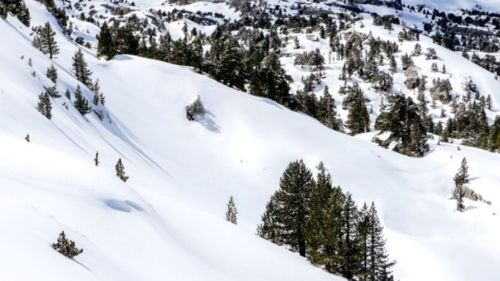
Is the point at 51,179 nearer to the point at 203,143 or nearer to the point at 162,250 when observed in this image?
the point at 162,250

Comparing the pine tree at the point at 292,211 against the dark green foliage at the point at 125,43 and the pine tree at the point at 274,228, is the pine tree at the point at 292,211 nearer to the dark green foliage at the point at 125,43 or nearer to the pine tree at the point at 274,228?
the pine tree at the point at 274,228

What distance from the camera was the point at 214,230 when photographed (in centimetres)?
2262

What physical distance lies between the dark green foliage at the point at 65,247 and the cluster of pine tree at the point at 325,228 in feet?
71.6

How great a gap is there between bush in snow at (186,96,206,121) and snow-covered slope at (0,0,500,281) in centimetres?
156

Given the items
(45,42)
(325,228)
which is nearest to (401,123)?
(325,228)

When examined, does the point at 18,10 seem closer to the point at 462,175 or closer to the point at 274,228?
the point at 274,228

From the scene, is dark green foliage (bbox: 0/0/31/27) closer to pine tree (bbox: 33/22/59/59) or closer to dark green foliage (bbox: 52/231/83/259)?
pine tree (bbox: 33/22/59/59)

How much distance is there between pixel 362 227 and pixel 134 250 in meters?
22.9

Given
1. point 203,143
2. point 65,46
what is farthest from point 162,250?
point 65,46

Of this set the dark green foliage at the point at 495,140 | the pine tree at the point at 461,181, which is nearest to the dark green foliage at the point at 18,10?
the pine tree at the point at 461,181

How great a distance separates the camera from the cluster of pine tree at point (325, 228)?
3166 cm

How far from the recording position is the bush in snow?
67438 mm

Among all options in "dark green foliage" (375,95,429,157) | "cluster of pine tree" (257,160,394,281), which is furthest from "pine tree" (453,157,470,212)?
"cluster of pine tree" (257,160,394,281)

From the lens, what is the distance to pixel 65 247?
1101 cm
